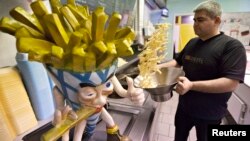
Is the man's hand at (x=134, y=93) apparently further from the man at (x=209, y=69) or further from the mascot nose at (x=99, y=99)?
the man at (x=209, y=69)

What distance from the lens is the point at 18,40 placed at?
14.7 inches

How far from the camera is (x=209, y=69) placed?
3.72 ft

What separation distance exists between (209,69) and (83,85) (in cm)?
97

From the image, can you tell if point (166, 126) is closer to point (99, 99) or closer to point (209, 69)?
point (209, 69)

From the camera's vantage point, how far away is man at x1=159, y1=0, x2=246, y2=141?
39.9 inches

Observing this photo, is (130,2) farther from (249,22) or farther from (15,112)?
(249,22)

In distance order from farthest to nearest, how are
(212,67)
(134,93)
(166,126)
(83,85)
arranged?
(166,126)
(212,67)
(134,93)
(83,85)

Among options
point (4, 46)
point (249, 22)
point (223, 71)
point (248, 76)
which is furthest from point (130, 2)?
point (249, 22)

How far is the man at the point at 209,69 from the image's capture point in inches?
39.9

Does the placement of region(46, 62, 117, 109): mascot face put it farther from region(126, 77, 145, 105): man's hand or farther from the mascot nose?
region(126, 77, 145, 105): man's hand

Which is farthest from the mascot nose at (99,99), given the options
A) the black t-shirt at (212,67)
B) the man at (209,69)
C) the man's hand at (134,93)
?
the black t-shirt at (212,67)

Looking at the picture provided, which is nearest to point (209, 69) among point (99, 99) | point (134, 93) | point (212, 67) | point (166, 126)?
point (212, 67)

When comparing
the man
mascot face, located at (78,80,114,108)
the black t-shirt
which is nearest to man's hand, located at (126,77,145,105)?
mascot face, located at (78,80,114,108)

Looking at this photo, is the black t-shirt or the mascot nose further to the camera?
the black t-shirt
